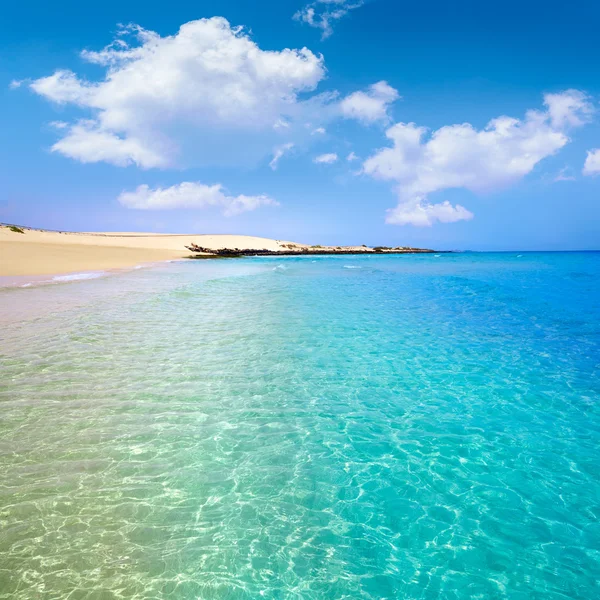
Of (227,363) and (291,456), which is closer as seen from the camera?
(291,456)

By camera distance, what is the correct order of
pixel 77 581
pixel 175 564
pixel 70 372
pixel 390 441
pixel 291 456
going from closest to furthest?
pixel 77 581
pixel 175 564
pixel 291 456
pixel 390 441
pixel 70 372

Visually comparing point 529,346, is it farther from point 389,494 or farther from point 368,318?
point 389,494

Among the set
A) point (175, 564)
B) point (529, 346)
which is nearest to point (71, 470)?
point (175, 564)

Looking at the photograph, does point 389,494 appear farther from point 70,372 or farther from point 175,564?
point 70,372

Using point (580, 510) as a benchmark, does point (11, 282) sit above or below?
above

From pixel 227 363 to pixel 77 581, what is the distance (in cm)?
672

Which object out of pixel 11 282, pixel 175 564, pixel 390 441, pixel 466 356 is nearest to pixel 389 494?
pixel 390 441

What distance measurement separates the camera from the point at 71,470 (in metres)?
5.50

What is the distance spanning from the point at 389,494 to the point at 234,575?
2.30 m

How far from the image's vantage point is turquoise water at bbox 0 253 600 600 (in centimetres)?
399

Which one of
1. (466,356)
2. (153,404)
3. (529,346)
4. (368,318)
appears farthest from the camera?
(368,318)

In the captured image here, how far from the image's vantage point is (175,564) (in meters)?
4.05

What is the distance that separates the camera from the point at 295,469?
5.75m

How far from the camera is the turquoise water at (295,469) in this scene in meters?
3.99
